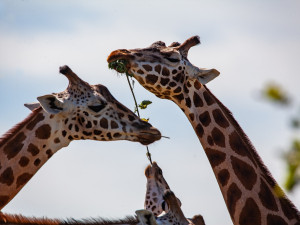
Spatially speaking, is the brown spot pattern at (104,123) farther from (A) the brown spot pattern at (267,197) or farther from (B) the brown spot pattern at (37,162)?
(A) the brown spot pattern at (267,197)

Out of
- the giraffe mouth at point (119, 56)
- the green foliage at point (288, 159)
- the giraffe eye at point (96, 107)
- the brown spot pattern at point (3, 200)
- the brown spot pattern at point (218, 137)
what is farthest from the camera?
the giraffe mouth at point (119, 56)

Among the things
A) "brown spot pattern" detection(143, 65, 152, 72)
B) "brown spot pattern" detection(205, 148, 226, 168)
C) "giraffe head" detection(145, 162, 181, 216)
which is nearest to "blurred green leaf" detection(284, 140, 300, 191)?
"brown spot pattern" detection(205, 148, 226, 168)

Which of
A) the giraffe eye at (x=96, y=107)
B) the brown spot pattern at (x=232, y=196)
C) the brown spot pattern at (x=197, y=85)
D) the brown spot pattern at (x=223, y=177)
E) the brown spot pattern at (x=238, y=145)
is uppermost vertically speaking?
the brown spot pattern at (x=197, y=85)

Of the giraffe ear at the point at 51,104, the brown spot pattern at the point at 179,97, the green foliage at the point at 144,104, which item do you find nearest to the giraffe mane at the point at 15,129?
the giraffe ear at the point at 51,104

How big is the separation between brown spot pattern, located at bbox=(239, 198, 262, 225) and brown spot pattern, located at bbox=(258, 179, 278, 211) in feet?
0.47

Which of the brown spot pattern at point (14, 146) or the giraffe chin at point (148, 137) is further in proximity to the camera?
the giraffe chin at point (148, 137)

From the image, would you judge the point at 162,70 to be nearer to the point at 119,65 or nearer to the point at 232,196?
the point at 119,65

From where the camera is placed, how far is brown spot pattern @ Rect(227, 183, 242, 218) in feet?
27.1

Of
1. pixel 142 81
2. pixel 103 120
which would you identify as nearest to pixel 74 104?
pixel 103 120

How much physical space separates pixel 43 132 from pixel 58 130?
0.77ft

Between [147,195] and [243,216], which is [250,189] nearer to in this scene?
[243,216]

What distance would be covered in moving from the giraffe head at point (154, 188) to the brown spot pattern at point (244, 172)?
2954mm

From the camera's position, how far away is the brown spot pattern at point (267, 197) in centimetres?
807

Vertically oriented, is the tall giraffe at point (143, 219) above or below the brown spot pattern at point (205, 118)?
below
